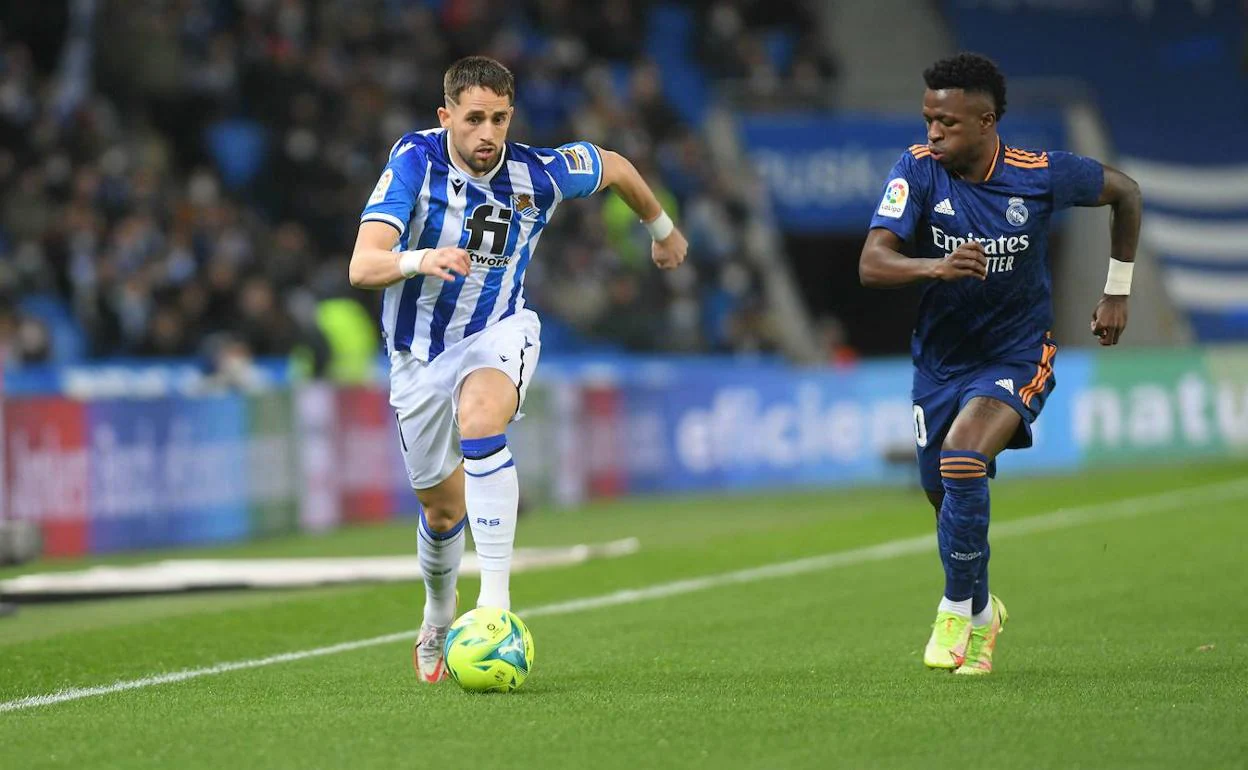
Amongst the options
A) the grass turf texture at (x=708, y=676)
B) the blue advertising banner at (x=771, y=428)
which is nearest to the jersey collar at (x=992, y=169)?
the grass turf texture at (x=708, y=676)

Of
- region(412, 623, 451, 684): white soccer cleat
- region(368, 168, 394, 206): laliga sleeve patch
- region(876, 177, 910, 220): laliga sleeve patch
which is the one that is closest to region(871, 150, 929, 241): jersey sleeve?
region(876, 177, 910, 220): laliga sleeve patch

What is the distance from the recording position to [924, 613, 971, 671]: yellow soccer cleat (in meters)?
7.25

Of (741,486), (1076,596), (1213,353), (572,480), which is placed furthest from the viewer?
(1213,353)

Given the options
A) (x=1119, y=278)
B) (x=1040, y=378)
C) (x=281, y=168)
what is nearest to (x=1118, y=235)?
(x=1119, y=278)

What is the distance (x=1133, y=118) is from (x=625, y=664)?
935 inches

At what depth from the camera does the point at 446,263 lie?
21.5 ft

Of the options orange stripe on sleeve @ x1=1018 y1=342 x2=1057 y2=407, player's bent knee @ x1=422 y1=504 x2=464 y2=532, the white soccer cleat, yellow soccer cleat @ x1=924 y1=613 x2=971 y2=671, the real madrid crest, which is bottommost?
the white soccer cleat

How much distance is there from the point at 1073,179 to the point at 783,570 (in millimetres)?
5039

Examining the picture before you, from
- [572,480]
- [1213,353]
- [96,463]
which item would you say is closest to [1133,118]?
[1213,353]

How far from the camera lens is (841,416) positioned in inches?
859

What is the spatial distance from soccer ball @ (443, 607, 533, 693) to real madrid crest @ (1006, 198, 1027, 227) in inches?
92.5

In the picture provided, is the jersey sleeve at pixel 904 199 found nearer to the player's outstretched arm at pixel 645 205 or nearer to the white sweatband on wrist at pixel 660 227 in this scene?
the player's outstretched arm at pixel 645 205

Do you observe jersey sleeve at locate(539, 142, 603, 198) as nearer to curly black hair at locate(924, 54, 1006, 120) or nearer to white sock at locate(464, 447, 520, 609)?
white sock at locate(464, 447, 520, 609)

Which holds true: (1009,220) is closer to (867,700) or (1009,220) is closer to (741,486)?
(867,700)
